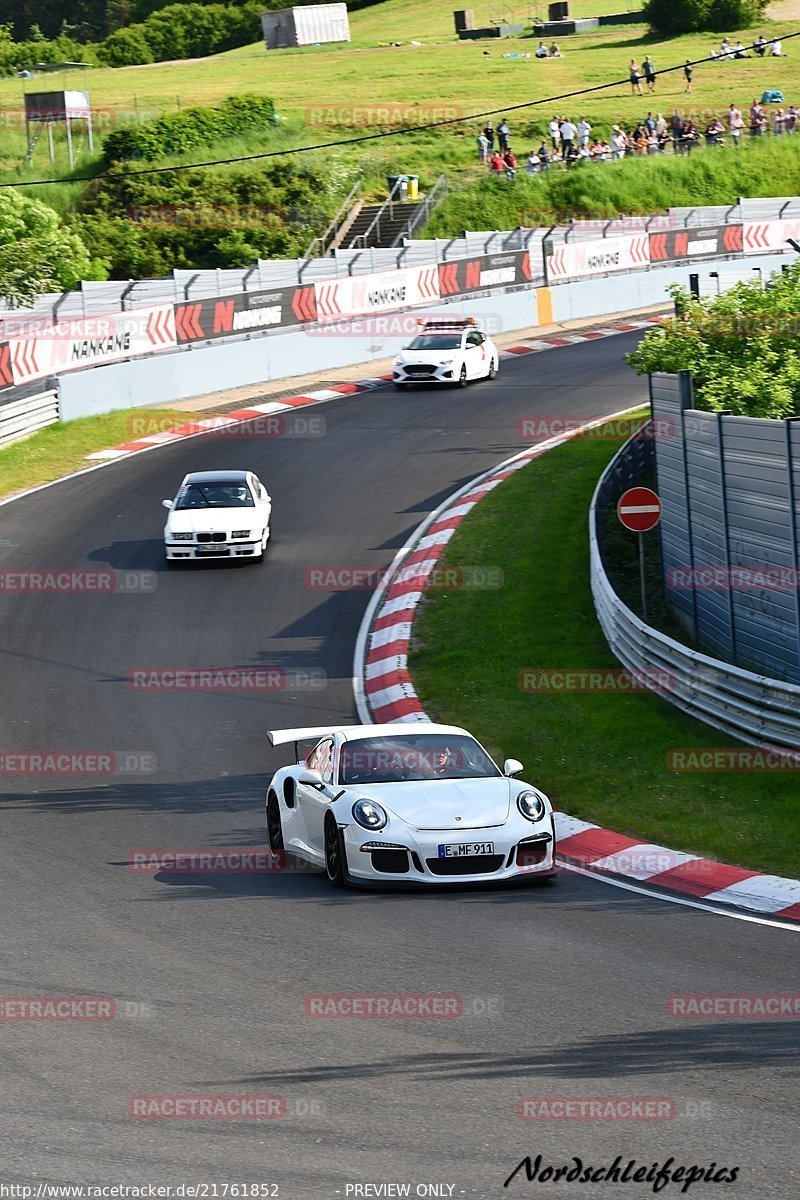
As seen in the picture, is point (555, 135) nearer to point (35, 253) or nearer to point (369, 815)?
point (35, 253)

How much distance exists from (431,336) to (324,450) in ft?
24.1

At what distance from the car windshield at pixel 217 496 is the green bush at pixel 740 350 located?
20.5ft

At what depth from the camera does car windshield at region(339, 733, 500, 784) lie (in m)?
13.3

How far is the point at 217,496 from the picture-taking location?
82.7 feet

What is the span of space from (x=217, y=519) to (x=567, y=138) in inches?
1679

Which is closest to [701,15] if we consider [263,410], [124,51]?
[124,51]
